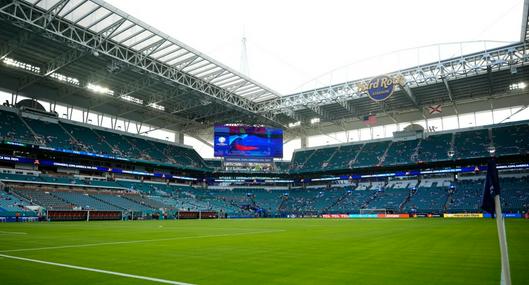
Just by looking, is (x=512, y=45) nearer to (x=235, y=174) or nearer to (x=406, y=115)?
(x=406, y=115)

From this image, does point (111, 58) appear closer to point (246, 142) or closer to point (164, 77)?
point (164, 77)

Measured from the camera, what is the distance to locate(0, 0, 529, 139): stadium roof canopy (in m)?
34.5

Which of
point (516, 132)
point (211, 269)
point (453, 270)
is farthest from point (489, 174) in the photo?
point (516, 132)

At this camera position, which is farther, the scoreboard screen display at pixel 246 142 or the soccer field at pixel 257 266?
the scoreboard screen display at pixel 246 142

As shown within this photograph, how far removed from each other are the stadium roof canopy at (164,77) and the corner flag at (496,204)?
1390 inches

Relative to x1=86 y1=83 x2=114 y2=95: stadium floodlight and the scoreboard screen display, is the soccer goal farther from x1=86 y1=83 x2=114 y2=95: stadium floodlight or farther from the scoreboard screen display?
x1=86 y1=83 x2=114 y2=95: stadium floodlight

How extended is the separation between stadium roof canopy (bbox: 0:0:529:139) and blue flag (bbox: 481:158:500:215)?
35.3 m

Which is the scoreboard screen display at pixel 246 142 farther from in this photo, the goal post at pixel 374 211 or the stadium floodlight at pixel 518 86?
the stadium floodlight at pixel 518 86

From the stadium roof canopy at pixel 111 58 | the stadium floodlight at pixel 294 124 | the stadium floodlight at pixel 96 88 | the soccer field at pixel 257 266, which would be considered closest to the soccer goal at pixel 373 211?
the stadium floodlight at pixel 294 124

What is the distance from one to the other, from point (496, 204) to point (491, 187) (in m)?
0.27

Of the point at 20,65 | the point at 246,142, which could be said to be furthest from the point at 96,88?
the point at 246,142

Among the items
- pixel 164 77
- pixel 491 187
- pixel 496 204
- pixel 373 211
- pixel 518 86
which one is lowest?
pixel 373 211

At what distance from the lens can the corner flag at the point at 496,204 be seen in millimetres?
4777

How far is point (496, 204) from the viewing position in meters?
5.04
